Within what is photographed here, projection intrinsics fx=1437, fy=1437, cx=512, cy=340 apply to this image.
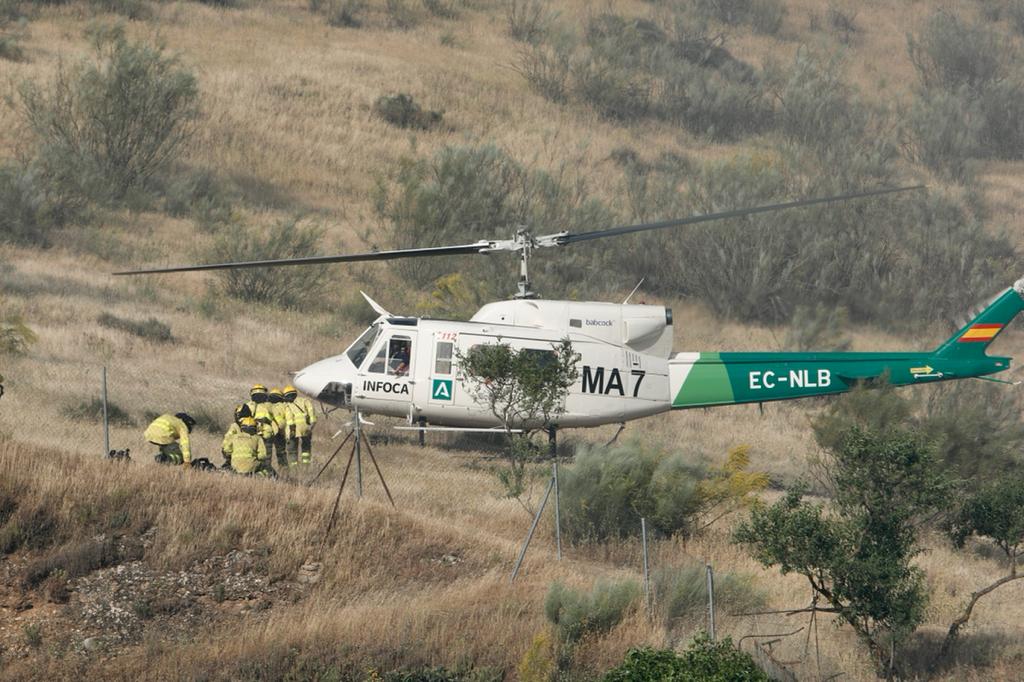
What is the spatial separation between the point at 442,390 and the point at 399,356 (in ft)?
2.73

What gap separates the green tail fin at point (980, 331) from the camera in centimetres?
2289

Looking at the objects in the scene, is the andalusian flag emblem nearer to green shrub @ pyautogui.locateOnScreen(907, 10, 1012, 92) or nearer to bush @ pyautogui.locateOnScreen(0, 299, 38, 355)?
bush @ pyautogui.locateOnScreen(0, 299, 38, 355)

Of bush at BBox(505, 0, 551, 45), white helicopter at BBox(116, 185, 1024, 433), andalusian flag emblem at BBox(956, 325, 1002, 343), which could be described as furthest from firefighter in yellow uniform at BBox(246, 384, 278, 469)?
bush at BBox(505, 0, 551, 45)

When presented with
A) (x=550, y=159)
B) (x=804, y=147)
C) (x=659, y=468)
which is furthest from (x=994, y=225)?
(x=659, y=468)

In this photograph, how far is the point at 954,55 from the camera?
6519cm

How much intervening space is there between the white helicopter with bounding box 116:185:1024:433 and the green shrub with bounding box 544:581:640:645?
5.15m

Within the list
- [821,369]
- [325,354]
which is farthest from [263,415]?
[325,354]

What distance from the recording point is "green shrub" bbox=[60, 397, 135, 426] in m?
21.9

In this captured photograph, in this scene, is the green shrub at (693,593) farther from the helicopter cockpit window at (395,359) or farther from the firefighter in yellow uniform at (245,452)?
the helicopter cockpit window at (395,359)

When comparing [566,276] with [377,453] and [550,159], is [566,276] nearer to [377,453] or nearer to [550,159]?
[550,159]

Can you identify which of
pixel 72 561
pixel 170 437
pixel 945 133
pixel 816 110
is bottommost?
pixel 72 561

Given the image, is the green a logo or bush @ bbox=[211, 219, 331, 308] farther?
bush @ bbox=[211, 219, 331, 308]

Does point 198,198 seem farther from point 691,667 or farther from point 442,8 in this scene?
point 691,667

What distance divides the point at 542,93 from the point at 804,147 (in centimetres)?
1040
